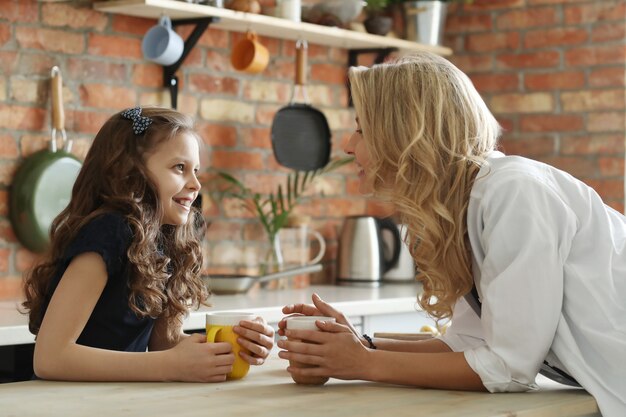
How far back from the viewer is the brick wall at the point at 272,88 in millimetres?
2953

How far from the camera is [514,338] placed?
4.87 ft

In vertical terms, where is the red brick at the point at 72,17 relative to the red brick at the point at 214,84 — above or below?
above

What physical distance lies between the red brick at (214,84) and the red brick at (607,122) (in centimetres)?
132

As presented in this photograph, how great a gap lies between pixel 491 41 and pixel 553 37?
26 centimetres

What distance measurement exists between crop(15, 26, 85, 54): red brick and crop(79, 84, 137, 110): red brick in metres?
0.12

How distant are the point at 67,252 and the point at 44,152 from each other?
4.24 ft

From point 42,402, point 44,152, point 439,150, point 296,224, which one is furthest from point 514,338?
point 296,224

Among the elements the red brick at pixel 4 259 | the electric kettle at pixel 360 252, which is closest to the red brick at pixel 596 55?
the electric kettle at pixel 360 252

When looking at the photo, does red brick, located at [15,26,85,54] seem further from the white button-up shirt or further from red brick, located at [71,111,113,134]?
the white button-up shirt

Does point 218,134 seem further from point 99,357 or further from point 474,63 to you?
point 99,357

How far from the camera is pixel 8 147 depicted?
115 inches

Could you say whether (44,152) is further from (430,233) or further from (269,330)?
(430,233)

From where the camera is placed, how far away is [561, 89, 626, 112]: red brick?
3.75 meters

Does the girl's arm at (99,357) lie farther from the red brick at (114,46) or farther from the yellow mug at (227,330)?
the red brick at (114,46)
